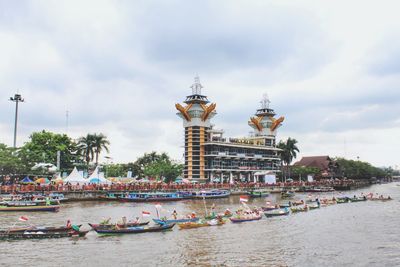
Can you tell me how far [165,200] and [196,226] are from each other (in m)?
36.4

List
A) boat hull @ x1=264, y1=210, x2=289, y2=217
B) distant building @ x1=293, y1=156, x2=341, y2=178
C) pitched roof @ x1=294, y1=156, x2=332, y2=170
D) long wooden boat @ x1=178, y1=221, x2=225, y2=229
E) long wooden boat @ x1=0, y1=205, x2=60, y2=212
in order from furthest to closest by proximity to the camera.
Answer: pitched roof @ x1=294, y1=156, x2=332, y2=170 < distant building @ x1=293, y1=156, x2=341, y2=178 < long wooden boat @ x1=0, y1=205, x2=60, y2=212 < boat hull @ x1=264, y1=210, x2=289, y2=217 < long wooden boat @ x1=178, y1=221, x2=225, y2=229

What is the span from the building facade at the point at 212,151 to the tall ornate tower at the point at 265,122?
8.29 metres

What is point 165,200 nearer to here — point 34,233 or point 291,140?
point 34,233

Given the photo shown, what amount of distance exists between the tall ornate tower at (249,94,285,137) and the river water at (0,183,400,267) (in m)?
95.6

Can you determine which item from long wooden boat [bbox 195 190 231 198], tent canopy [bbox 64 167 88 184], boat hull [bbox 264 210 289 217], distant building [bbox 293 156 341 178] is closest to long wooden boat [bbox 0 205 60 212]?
tent canopy [bbox 64 167 88 184]

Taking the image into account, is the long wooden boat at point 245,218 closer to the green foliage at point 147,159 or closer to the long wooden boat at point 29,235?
the long wooden boat at point 29,235

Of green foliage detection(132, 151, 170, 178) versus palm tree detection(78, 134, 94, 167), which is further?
green foliage detection(132, 151, 170, 178)

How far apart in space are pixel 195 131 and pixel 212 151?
7.55m

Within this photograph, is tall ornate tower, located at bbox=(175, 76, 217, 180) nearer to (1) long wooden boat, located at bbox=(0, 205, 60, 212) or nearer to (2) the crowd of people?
(2) the crowd of people

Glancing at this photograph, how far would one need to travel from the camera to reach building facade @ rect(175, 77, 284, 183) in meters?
116

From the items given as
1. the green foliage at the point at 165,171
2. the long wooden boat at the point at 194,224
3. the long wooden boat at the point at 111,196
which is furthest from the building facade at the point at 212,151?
the long wooden boat at the point at 194,224

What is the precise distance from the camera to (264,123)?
14788 cm

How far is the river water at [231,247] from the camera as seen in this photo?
104 feet

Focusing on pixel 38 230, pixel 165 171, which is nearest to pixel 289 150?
pixel 165 171
